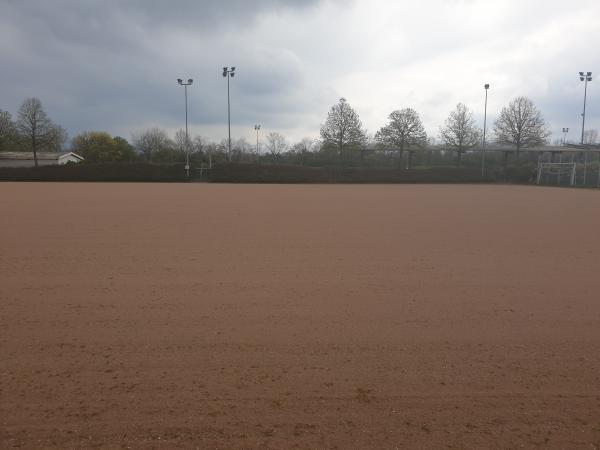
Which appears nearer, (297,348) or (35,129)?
(297,348)

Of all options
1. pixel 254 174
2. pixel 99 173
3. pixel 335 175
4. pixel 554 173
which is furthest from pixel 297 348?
pixel 99 173

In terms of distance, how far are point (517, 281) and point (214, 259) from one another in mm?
5274

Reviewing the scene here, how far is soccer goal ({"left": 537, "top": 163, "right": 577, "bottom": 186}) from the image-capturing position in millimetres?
51938

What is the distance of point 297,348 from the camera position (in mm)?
4371

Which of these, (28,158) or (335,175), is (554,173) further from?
(28,158)

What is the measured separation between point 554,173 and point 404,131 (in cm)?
1871

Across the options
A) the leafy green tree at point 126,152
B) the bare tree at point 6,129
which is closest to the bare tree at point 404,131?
the leafy green tree at point 126,152

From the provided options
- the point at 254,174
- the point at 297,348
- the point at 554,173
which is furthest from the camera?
the point at 254,174

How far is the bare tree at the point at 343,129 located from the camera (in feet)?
195

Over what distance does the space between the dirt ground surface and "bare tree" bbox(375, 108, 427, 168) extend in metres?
52.2

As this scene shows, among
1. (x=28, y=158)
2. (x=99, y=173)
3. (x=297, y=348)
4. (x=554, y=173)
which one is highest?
(x=28, y=158)

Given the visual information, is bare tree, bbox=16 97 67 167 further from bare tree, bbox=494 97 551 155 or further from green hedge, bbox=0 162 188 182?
Result: bare tree, bbox=494 97 551 155

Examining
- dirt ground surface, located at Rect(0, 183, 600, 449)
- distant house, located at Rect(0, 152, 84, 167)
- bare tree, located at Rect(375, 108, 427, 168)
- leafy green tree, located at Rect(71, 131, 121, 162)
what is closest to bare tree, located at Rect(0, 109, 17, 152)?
distant house, located at Rect(0, 152, 84, 167)

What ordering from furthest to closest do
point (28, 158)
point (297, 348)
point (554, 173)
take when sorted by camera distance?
point (28, 158) → point (554, 173) → point (297, 348)
